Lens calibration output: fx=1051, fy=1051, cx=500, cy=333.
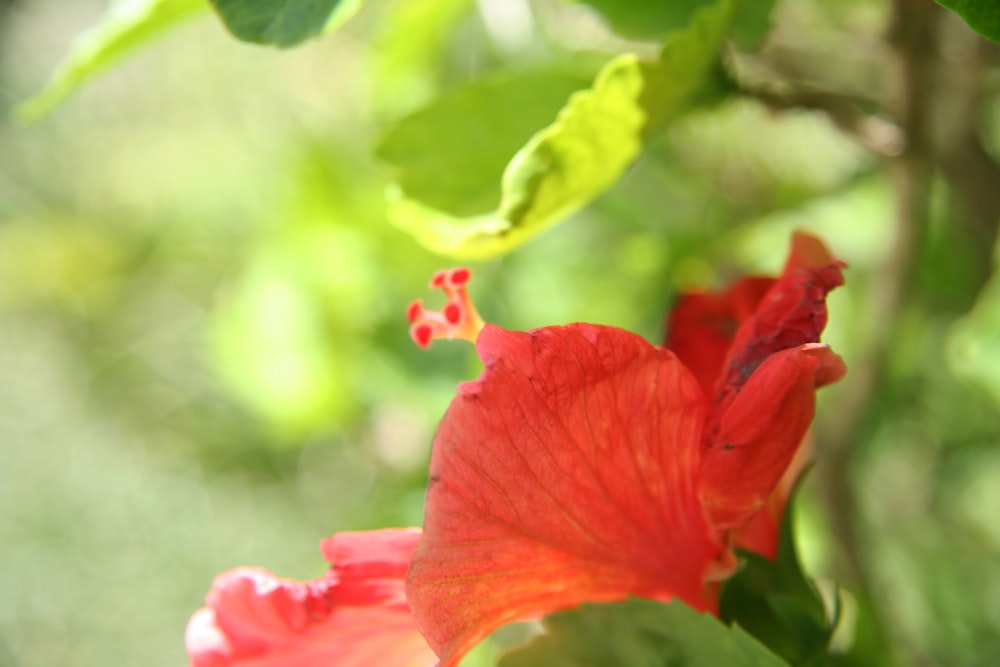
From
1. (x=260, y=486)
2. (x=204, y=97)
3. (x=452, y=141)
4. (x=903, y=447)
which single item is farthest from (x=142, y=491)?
(x=452, y=141)

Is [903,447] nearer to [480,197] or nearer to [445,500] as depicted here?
[480,197]

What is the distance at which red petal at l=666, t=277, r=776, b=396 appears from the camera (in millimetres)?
422

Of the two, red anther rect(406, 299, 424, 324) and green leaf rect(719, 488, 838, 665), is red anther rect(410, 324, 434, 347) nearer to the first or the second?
red anther rect(406, 299, 424, 324)

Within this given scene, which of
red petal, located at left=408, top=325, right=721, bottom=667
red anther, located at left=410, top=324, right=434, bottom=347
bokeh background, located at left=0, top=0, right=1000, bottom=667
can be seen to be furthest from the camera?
bokeh background, located at left=0, top=0, right=1000, bottom=667

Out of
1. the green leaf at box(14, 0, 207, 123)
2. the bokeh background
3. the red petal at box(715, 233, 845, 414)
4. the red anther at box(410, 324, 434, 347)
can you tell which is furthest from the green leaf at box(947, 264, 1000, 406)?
the green leaf at box(14, 0, 207, 123)

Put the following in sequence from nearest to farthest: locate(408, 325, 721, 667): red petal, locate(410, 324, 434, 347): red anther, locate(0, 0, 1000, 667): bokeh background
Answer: locate(408, 325, 721, 667): red petal → locate(410, 324, 434, 347): red anther → locate(0, 0, 1000, 667): bokeh background

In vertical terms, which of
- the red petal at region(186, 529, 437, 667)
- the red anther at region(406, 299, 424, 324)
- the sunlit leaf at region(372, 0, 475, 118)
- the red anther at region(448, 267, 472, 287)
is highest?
the sunlit leaf at region(372, 0, 475, 118)

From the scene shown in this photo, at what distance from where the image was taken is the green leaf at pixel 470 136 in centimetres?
43

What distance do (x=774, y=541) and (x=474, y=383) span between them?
17 cm

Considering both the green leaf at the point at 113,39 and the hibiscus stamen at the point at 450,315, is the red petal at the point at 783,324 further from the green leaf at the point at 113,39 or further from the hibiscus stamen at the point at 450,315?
the green leaf at the point at 113,39

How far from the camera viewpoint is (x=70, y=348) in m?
2.06

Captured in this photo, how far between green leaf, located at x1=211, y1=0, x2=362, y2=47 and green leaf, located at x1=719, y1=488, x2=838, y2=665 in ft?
0.75

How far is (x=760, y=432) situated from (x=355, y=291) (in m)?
0.75

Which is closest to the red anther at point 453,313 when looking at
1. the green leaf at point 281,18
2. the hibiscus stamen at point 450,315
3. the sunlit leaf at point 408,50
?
the hibiscus stamen at point 450,315
